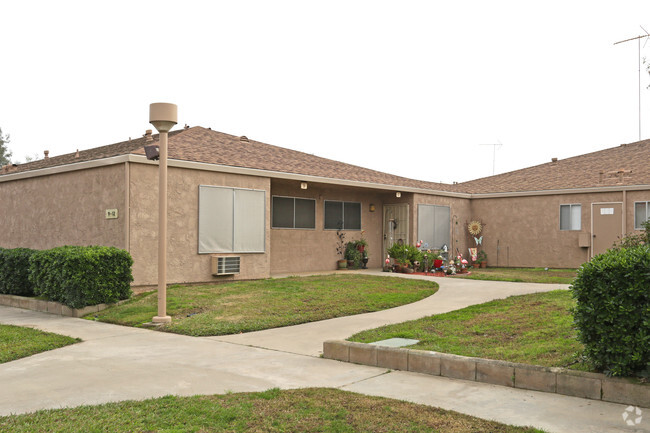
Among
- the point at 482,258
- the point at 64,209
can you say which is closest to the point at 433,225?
the point at 482,258

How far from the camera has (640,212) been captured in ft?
60.3

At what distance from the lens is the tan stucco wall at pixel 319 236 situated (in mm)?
17281

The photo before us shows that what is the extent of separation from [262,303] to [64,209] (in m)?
6.80

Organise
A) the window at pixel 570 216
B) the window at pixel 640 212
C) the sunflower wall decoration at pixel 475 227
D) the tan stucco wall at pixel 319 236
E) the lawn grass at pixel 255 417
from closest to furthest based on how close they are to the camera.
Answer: the lawn grass at pixel 255 417 < the tan stucco wall at pixel 319 236 < the window at pixel 640 212 < the window at pixel 570 216 < the sunflower wall decoration at pixel 475 227

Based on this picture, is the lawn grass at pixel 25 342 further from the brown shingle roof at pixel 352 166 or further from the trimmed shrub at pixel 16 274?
the brown shingle roof at pixel 352 166

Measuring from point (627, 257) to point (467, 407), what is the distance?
1.96m

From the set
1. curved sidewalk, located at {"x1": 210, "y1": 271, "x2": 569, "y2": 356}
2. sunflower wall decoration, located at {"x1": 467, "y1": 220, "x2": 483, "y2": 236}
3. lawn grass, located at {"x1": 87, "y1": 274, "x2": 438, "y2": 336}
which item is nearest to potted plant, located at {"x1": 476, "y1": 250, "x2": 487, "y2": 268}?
sunflower wall decoration, located at {"x1": 467, "y1": 220, "x2": 483, "y2": 236}

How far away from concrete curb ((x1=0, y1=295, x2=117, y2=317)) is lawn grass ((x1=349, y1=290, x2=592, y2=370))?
18.6ft

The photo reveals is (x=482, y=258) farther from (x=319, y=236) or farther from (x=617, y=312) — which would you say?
(x=617, y=312)

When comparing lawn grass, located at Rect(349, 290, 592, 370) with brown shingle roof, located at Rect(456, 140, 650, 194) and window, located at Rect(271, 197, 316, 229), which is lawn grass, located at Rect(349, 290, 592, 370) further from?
brown shingle roof, located at Rect(456, 140, 650, 194)

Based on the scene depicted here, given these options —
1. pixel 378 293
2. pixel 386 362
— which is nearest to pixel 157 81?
pixel 378 293

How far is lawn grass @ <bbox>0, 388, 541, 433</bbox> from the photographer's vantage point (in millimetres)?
3902

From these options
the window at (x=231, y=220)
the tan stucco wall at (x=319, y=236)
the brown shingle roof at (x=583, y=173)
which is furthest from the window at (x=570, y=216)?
the window at (x=231, y=220)

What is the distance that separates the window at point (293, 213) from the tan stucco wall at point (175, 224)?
2442 mm
